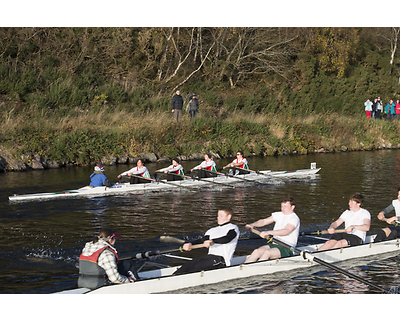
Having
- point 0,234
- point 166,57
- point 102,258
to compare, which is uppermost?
point 166,57

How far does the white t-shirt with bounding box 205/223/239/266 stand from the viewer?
8.16 metres

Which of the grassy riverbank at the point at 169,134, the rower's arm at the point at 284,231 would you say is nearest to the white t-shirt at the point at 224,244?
the rower's arm at the point at 284,231

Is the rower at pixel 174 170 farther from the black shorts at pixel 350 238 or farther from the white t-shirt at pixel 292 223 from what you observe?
the white t-shirt at pixel 292 223

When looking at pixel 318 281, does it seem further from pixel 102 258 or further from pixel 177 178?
pixel 177 178

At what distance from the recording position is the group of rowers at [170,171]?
16531 mm

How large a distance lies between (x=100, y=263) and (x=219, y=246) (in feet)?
7.95

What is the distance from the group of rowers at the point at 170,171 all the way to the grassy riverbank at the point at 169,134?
6429 millimetres

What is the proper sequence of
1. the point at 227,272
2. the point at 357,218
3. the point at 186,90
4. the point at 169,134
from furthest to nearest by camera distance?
1. the point at 186,90
2. the point at 169,134
3. the point at 357,218
4. the point at 227,272

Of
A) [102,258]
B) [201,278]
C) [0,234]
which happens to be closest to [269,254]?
[201,278]

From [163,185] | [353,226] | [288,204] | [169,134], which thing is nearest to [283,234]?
[288,204]

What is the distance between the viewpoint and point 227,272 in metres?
8.23

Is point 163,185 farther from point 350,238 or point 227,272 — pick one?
point 227,272

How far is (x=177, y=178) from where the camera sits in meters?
19.2

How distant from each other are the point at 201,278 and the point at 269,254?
1.68m
